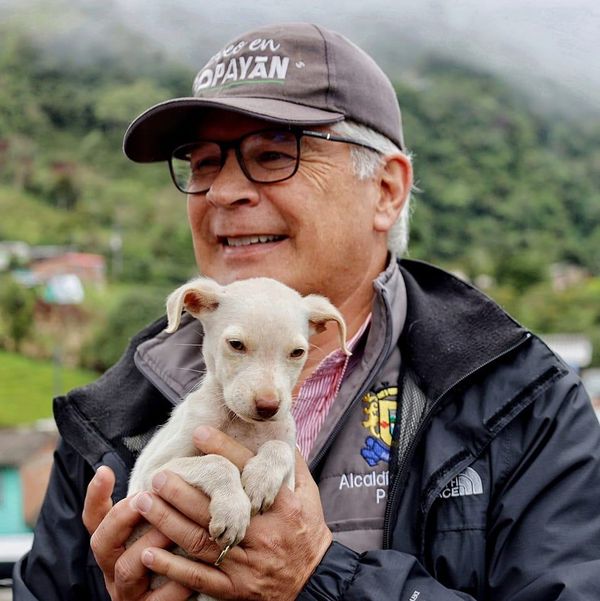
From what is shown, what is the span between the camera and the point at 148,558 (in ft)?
5.77

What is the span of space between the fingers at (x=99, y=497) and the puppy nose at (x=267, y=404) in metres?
0.48

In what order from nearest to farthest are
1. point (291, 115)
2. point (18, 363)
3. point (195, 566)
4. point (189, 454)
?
point (195, 566)
point (189, 454)
point (291, 115)
point (18, 363)

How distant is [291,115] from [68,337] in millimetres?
7113

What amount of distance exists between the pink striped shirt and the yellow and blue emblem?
0.12 m

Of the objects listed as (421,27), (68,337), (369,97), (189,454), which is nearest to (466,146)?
(421,27)

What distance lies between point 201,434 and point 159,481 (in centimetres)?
14

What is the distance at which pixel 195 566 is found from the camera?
1.75 m

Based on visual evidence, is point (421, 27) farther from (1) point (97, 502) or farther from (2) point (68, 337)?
(1) point (97, 502)

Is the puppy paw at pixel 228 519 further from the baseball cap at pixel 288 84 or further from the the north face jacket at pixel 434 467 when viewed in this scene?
the baseball cap at pixel 288 84

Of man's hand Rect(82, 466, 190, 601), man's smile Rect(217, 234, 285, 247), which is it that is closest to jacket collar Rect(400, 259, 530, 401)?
man's smile Rect(217, 234, 285, 247)

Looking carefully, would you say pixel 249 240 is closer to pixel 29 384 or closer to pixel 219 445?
pixel 219 445

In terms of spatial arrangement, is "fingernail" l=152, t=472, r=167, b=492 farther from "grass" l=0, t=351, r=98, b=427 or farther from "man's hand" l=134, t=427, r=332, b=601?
"grass" l=0, t=351, r=98, b=427

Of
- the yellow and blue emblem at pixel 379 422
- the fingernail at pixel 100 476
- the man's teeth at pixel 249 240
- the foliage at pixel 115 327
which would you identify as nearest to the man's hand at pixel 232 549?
the fingernail at pixel 100 476

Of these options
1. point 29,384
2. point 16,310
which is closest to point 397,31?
point 16,310
